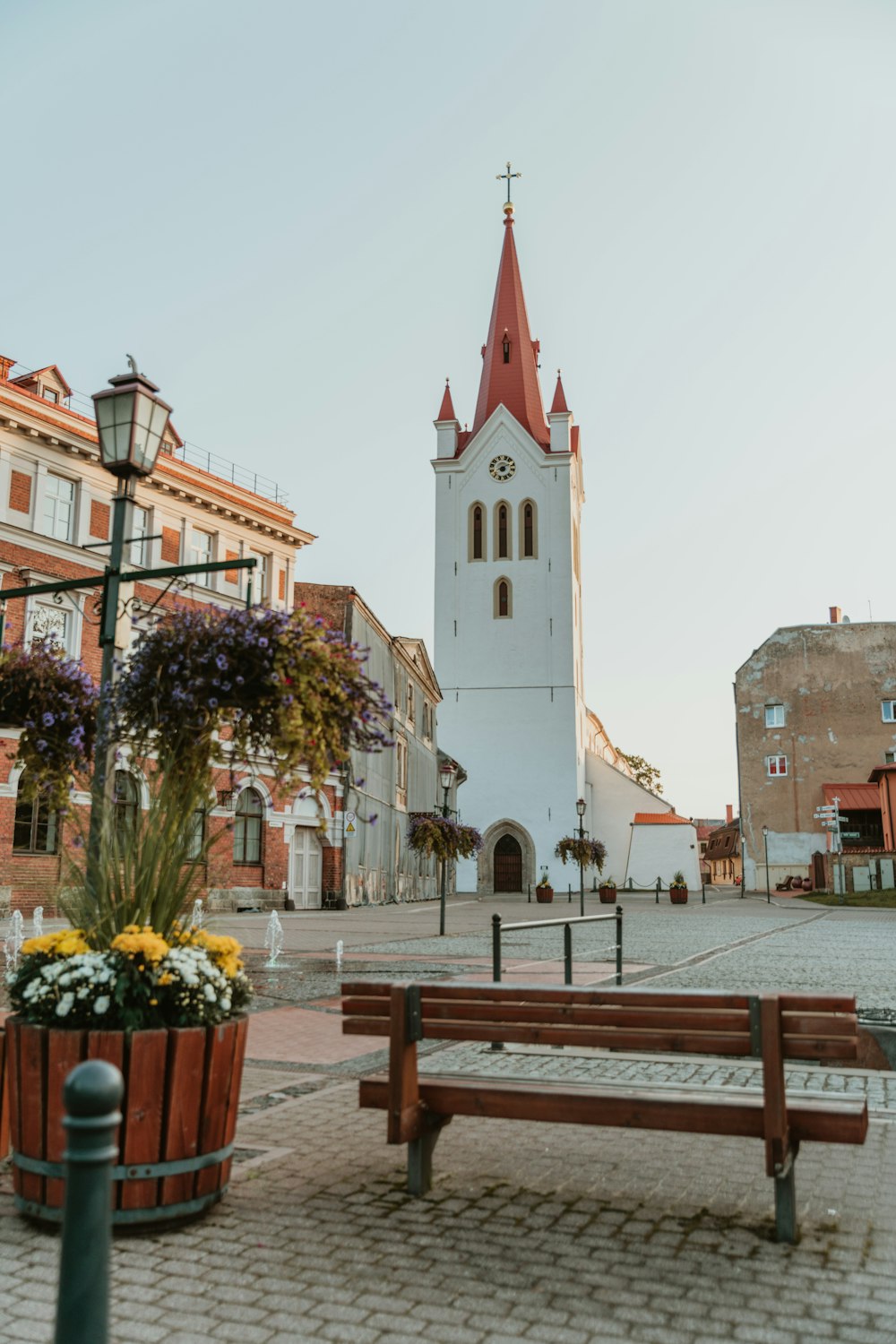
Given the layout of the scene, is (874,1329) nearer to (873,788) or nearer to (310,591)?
(310,591)

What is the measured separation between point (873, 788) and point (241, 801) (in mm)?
38108

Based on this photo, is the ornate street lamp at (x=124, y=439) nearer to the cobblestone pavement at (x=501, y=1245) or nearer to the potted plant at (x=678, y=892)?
the cobblestone pavement at (x=501, y=1245)

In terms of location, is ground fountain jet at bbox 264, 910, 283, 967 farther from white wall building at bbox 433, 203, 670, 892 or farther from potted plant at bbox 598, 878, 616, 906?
white wall building at bbox 433, 203, 670, 892

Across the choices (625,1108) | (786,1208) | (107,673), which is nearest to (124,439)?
(107,673)

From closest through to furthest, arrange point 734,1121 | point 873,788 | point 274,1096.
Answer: point 734,1121, point 274,1096, point 873,788

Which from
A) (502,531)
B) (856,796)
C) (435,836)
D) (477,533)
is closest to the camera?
(435,836)

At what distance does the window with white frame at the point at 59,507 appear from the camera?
90.5 ft

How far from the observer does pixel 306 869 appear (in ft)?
110

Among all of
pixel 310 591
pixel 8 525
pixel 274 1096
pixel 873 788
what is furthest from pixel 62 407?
pixel 873 788

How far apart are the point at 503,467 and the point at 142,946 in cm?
6157

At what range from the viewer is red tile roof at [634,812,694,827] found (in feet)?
214

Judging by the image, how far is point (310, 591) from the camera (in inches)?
1406

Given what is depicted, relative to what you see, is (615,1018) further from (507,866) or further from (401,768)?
(507,866)

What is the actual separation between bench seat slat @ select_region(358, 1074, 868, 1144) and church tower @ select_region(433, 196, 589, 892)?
55.2 m
